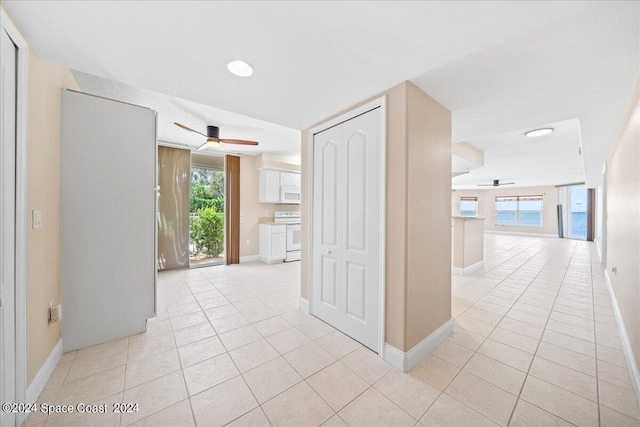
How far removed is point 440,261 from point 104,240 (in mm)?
3144

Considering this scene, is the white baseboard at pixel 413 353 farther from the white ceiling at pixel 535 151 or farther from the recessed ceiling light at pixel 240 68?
the white ceiling at pixel 535 151

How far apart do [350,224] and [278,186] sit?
3.79m

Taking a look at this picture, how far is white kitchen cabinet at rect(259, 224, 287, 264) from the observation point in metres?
5.51

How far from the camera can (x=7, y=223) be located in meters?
1.27

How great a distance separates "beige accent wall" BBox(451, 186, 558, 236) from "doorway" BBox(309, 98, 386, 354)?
836 cm

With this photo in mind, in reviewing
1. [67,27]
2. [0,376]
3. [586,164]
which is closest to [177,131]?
[67,27]

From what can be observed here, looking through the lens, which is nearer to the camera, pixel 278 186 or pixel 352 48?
pixel 352 48

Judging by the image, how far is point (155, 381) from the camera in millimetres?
1726

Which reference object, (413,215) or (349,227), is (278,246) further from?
(413,215)

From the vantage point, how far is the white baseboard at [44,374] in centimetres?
149

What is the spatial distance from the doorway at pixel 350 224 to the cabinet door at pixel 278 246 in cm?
287

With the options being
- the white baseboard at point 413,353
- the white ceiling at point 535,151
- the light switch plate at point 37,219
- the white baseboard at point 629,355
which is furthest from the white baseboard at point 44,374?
the white ceiling at point 535,151

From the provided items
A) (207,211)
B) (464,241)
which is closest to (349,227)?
(464,241)

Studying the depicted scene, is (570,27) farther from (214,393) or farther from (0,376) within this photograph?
(0,376)
